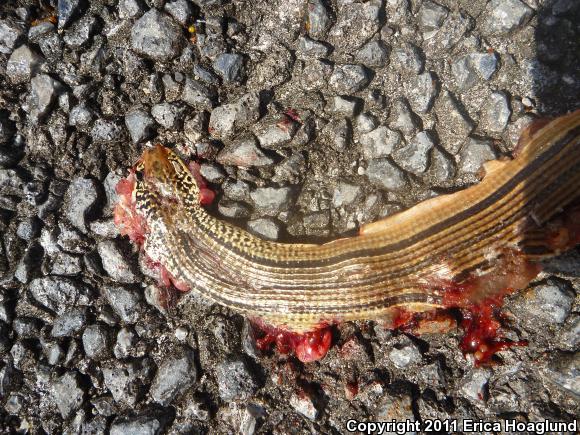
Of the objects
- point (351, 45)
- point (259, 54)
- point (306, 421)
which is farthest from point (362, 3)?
point (306, 421)

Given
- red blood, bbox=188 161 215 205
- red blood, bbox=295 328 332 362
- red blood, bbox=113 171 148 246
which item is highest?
red blood, bbox=188 161 215 205

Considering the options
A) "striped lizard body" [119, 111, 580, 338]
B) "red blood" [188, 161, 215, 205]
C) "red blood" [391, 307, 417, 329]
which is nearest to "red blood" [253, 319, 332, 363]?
"striped lizard body" [119, 111, 580, 338]

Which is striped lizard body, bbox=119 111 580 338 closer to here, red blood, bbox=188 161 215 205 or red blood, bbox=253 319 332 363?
red blood, bbox=253 319 332 363

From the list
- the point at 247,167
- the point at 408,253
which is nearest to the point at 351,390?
the point at 408,253

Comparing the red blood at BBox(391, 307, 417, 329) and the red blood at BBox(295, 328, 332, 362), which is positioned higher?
the red blood at BBox(391, 307, 417, 329)

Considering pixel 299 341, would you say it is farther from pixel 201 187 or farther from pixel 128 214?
pixel 128 214
